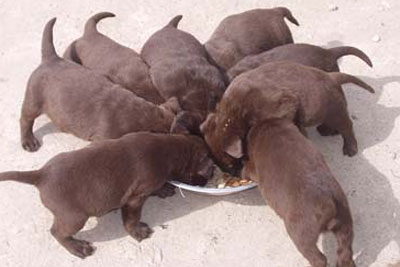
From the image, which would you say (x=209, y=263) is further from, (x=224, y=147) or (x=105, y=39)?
(x=105, y=39)

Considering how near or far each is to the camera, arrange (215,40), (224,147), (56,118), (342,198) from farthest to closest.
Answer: (215,40)
(56,118)
(224,147)
(342,198)

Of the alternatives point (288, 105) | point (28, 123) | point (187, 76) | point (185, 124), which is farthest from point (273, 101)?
point (28, 123)

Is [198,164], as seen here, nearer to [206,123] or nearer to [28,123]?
[206,123]

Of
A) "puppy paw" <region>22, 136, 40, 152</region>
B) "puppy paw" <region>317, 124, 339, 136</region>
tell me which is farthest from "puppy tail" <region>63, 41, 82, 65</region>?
"puppy paw" <region>317, 124, 339, 136</region>

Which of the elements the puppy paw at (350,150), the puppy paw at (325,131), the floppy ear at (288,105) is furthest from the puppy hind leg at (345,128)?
the floppy ear at (288,105)

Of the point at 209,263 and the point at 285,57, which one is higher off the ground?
the point at 285,57

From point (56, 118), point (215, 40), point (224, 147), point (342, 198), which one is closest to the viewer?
point (342, 198)

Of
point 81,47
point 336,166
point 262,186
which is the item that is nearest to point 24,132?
point 81,47
